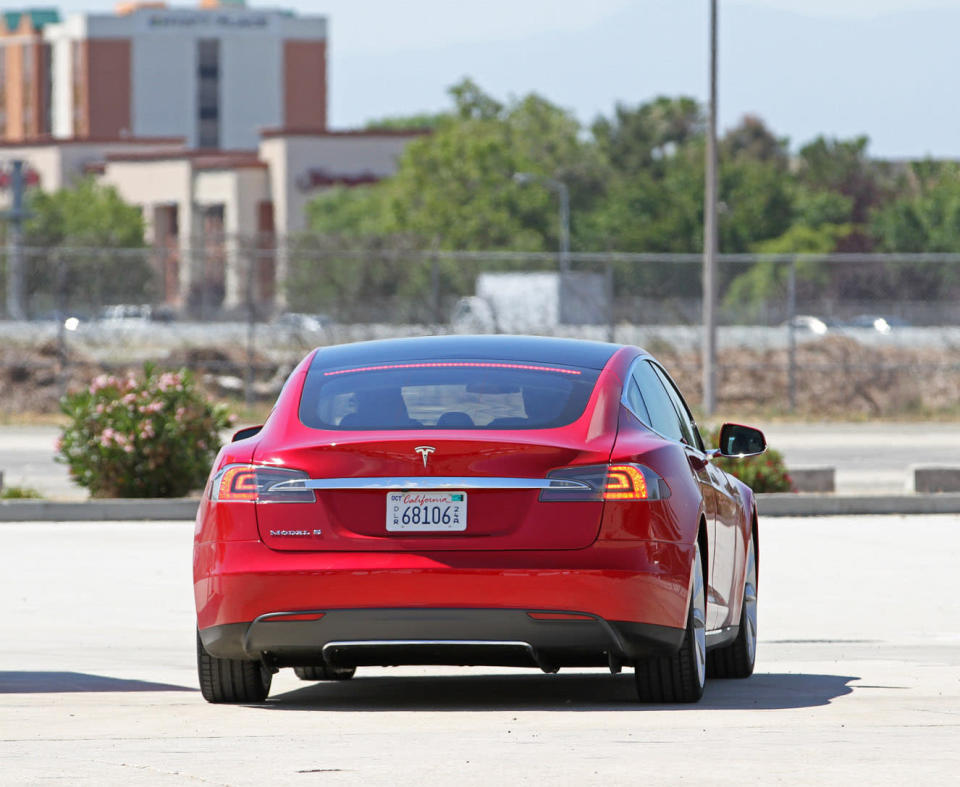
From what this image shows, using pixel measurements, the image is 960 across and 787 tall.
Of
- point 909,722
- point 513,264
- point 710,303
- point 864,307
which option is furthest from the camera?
point 513,264

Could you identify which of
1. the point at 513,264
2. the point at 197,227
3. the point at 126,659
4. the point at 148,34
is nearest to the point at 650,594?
the point at 126,659

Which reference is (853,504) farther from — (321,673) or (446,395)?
(446,395)

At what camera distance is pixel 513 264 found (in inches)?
1599

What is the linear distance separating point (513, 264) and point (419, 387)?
32.7 meters

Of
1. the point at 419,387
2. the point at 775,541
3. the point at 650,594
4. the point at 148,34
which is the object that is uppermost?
the point at 148,34

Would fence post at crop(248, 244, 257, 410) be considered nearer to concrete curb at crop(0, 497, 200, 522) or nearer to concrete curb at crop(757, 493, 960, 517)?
concrete curb at crop(0, 497, 200, 522)

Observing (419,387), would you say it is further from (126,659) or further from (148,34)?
(148,34)

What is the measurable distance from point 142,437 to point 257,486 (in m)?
10.4

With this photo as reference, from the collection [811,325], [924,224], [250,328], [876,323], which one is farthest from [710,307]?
[924,224]

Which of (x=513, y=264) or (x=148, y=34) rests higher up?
(x=148, y=34)

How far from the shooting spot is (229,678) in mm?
8078

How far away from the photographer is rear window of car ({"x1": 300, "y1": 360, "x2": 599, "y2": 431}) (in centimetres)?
776

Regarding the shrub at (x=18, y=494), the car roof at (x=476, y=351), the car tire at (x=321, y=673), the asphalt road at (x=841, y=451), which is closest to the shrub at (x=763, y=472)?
the asphalt road at (x=841, y=451)

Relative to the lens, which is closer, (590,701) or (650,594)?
(650,594)
